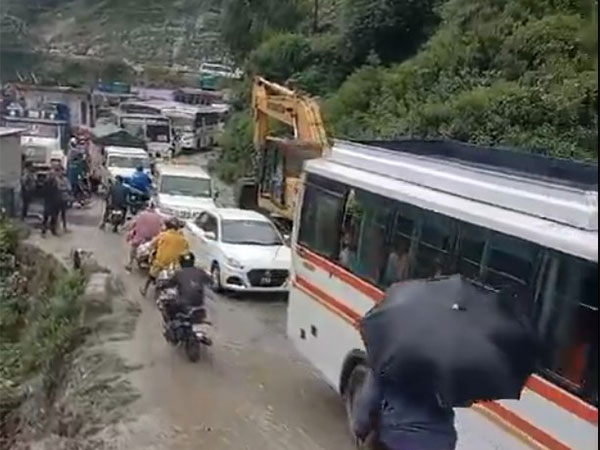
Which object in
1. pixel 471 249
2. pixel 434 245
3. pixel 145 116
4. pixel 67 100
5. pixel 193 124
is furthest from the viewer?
pixel 67 100

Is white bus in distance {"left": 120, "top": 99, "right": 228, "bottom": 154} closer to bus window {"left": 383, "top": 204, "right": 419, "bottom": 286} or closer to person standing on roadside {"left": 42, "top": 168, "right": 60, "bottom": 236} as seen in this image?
person standing on roadside {"left": 42, "top": 168, "right": 60, "bottom": 236}

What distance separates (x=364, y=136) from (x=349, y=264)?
47.8ft

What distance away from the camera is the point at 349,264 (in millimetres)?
10859

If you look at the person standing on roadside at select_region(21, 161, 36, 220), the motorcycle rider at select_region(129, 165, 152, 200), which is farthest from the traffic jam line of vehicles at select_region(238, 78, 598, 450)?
the motorcycle rider at select_region(129, 165, 152, 200)

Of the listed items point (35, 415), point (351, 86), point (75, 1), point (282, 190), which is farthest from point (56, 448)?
point (75, 1)

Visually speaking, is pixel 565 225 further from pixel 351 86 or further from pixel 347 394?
pixel 351 86

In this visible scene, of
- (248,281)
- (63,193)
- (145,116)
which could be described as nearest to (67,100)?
(145,116)

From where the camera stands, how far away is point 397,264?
9742 mm

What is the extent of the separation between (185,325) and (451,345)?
26.5ft

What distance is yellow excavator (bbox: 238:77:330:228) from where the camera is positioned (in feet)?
76.0

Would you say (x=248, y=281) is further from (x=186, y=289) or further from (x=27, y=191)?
(x=27, y=191)

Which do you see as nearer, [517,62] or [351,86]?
[517,62]

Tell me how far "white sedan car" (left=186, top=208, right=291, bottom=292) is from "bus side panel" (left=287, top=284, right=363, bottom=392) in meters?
5.49

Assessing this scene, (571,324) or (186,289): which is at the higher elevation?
(571,324)
